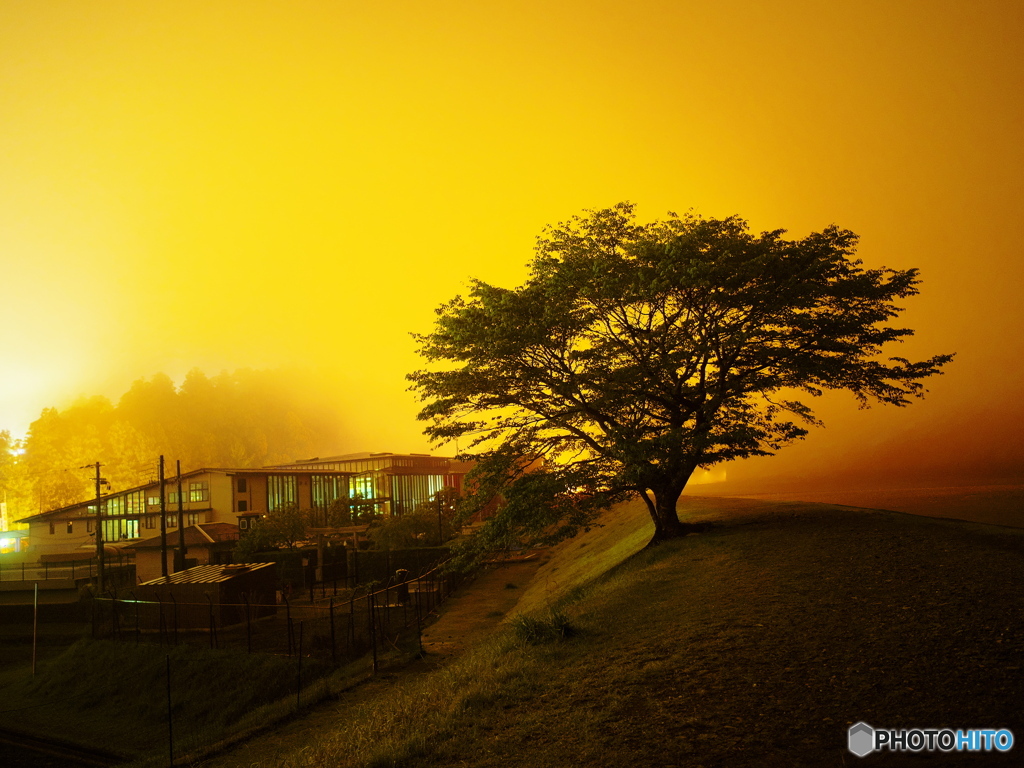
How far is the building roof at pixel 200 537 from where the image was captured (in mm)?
53875

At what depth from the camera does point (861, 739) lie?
858 centimetres

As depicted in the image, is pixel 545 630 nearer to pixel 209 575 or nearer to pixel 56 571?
pixel 209 575

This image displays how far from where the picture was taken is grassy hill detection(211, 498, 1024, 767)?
9125 millimetres

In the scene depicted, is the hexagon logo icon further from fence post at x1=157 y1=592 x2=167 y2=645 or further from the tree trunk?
fence post at x1=157 y1=592 x2=167 y2=645

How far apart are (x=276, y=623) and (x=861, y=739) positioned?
28461 millimetres

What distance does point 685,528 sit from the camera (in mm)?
26812

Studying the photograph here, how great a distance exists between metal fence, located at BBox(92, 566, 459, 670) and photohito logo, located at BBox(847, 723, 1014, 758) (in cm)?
1593

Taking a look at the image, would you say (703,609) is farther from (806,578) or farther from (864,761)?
(864,761)

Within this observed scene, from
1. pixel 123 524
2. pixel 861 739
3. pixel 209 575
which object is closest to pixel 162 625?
pixel 209 575

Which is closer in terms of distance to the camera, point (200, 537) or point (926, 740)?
point (926, 740)

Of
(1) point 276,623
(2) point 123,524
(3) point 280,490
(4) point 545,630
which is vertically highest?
(3) point 280,490

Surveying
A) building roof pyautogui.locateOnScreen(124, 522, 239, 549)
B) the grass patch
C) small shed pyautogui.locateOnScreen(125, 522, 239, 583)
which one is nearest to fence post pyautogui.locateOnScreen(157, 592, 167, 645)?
the grass patch

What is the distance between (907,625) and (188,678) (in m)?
21.6

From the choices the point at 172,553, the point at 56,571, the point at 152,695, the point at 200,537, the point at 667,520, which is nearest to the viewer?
the point at 152,695
